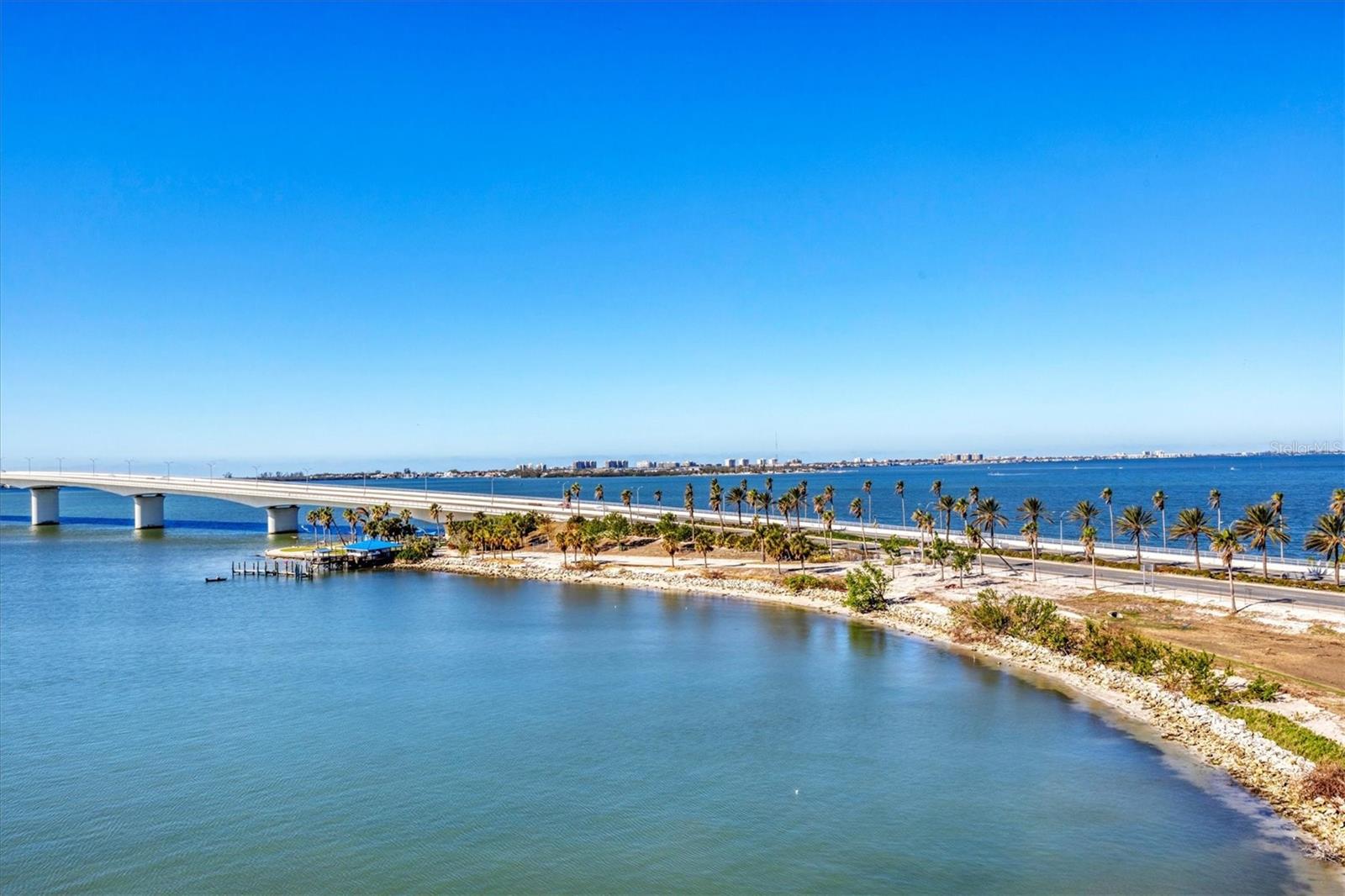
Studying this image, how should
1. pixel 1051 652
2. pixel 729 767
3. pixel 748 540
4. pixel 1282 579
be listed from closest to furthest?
1. pixel 729 767
2. pixel 1051 652
3. pixel 1282 579
4. pixel 748 540

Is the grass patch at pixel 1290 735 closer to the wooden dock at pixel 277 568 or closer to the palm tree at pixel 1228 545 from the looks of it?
the palm tree at pixel 1228 545

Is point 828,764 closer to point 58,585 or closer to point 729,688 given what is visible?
point 729,688

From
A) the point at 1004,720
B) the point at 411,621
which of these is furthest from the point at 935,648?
the point at 411,621

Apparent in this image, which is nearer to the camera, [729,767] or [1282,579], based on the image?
[729,767]

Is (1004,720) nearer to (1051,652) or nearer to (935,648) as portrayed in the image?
(1051,652)

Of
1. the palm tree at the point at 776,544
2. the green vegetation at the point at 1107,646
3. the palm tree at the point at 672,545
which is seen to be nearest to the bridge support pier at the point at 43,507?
the palm tree at the point at 672,545

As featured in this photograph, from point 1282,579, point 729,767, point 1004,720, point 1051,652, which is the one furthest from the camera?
point 1282,579
